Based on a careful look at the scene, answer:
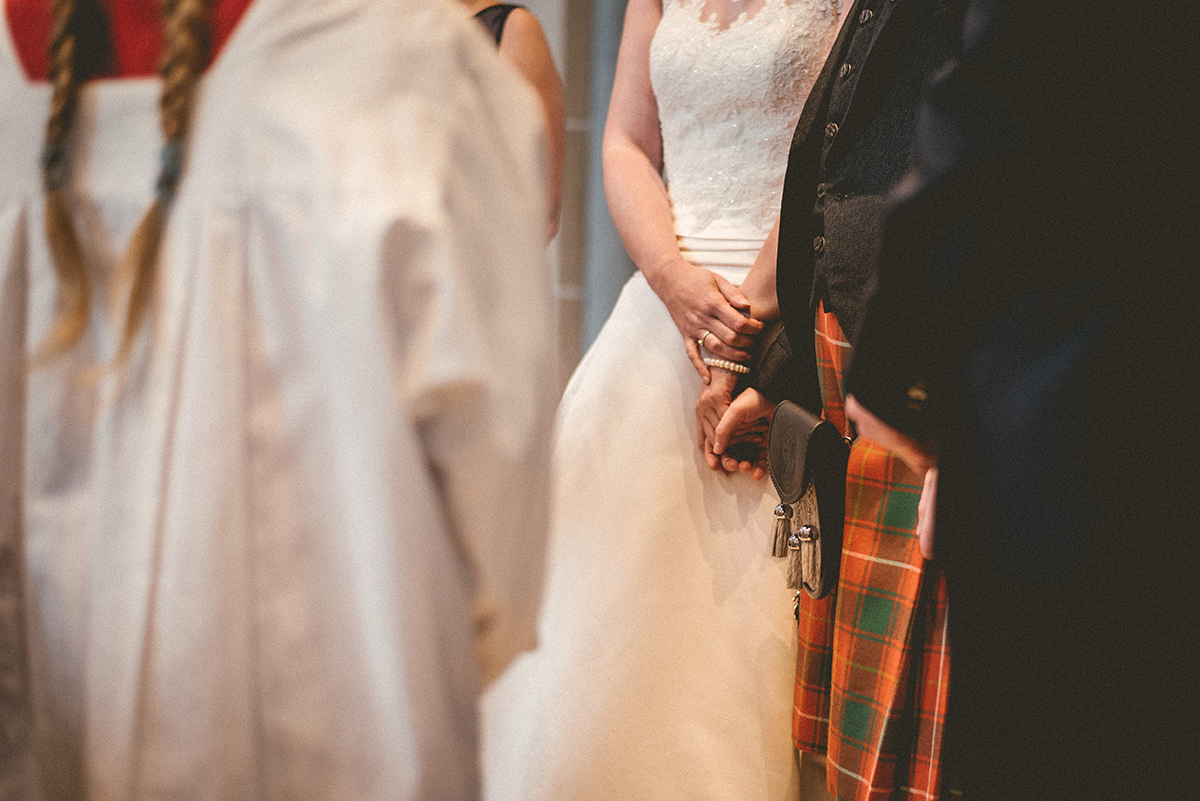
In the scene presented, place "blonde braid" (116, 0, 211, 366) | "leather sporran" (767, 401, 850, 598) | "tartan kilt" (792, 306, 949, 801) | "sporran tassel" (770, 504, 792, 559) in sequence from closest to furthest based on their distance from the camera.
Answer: "blonde braid" (116, 0, 211, 366) < "tartan kilt" (792, 306, 949, 801) < "leather sporran" (767, 401, 850, 598) < "sporran tassel" (770, 504, 792, 559)

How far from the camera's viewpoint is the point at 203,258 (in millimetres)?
500

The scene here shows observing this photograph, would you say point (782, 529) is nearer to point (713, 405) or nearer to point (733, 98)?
point (713, 405)

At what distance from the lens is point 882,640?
865mm

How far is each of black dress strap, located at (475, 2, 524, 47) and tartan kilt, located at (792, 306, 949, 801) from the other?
2.20 ft

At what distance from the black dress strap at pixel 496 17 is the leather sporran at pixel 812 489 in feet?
2.36

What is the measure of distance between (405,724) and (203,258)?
1.02 feet

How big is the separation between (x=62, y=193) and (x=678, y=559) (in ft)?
2.90

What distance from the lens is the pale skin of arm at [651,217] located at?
114 cm

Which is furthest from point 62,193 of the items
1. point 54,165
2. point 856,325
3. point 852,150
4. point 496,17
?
point 496,17

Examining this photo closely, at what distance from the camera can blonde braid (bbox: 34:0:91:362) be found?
0.50 meters

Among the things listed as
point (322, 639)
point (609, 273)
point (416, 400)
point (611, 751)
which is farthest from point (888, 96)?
point (609, 273)

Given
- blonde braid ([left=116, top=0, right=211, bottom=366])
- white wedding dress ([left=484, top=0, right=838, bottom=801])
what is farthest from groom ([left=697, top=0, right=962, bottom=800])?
blonde braid ([left=116, top=0, right=211, bottom=366])

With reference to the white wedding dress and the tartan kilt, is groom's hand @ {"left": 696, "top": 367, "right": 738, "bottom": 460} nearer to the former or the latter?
the white wedding dress

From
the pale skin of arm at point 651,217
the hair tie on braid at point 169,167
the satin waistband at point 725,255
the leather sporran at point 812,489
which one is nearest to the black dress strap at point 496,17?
the pale skin of arm at point 651,217
